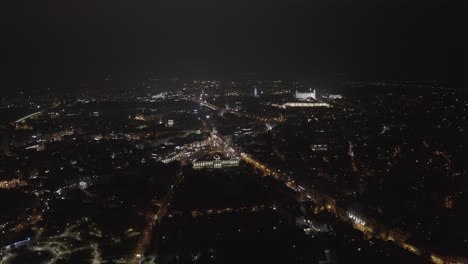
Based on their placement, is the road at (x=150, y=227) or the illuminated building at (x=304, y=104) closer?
the road at (x=150, y=227)

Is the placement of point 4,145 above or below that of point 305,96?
below

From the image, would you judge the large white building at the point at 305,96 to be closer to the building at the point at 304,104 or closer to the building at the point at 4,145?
the building at the point at 304,104

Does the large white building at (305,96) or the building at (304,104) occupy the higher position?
the large white building at (305,96)

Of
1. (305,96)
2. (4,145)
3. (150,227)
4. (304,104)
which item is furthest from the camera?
(305,96)

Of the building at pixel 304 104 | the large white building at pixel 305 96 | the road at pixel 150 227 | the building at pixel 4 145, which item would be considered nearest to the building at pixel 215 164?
the road at pixel 150 227

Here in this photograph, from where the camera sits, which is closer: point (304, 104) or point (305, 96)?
point (304, 104)

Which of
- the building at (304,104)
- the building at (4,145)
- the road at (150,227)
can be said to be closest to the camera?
the road at (150,227)

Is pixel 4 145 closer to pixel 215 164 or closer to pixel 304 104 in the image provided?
pixel 215 164

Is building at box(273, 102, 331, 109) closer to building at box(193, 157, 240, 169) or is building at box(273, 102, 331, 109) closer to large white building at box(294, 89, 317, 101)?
large white building at box(294, 89, 317, 101)

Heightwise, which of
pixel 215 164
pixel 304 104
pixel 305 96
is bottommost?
pixel 215 164

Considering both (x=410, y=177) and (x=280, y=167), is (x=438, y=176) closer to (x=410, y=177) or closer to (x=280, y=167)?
(x=410, y=177)

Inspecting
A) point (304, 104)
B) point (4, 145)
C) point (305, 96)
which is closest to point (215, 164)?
point (4, 145)

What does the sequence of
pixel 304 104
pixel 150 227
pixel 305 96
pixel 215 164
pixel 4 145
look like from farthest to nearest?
pixel 305 96, pixel 304 104, pixel 4 145, pixel 215 164, pixel 150 227

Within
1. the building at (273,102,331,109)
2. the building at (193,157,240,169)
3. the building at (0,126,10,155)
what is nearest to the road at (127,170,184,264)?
the building at (193,157,240,169)
